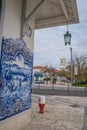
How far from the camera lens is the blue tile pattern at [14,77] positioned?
507 centimetres

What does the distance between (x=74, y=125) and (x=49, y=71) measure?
200 ft

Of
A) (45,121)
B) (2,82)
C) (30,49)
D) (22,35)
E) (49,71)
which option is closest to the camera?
(2,82)

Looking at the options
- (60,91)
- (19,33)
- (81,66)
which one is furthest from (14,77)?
(81,66)

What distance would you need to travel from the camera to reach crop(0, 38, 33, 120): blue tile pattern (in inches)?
200

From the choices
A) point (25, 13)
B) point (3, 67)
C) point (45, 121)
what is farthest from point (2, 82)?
point (45, 121)

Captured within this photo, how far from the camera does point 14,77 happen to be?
18.6 feet

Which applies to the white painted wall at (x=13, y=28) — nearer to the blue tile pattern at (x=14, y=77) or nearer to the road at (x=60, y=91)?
the blue tile pattern at (x=14, y=77)

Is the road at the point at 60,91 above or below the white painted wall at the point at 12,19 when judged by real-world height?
below

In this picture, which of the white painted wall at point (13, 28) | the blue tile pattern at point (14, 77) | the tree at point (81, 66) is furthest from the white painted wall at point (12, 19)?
the tree at point (81, 66)

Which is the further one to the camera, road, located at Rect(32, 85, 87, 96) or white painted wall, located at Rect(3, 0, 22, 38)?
road, located at Rect(32, 85, 87, 96)

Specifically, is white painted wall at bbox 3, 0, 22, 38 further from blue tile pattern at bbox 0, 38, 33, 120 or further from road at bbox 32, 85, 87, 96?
road at bbox 32, 85, 87, 96

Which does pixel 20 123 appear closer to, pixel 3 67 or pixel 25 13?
pixel 3 67

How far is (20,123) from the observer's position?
6211 mm

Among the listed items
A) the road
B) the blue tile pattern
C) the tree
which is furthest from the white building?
the tree
